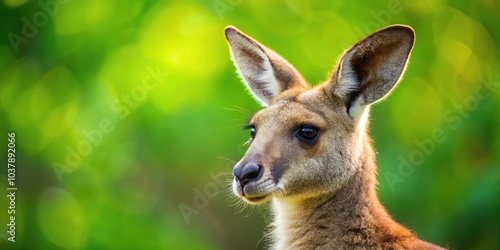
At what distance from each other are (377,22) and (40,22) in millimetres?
3431

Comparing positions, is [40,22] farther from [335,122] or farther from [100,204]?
[335,122]

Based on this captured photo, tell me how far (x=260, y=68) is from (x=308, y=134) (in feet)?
3.29

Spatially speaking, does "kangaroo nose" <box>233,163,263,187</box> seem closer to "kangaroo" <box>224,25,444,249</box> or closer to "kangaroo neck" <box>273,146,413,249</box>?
"kangaroo" <box>224,25,444,249</box>

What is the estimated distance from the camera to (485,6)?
9.45 meters

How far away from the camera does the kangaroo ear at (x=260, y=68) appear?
6238 millimetres

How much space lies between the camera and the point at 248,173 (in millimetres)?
5266

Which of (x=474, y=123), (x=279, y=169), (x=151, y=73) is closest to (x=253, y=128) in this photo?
(x=279, y=169)

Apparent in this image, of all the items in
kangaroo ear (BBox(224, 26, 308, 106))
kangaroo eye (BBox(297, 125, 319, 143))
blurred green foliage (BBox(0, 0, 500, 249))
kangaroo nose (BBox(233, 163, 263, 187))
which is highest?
kangaroo ear (BBox(224, 26, 308, 106))

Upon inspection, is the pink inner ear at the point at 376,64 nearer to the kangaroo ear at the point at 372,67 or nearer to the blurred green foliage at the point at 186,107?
the kangaroo ear at the point at 372,67

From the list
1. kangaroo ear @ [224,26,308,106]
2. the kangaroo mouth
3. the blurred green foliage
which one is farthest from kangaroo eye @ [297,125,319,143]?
the blurred green foliage

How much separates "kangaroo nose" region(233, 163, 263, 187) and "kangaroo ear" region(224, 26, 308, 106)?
108cm

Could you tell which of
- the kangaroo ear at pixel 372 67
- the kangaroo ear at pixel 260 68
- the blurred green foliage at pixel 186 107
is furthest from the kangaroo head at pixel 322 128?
the blurred green foliage at pixel 186 107

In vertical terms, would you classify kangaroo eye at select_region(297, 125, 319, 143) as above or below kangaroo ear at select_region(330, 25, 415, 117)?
below

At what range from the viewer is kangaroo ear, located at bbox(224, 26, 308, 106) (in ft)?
20.5
